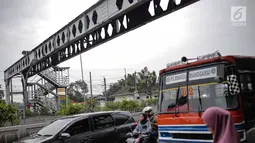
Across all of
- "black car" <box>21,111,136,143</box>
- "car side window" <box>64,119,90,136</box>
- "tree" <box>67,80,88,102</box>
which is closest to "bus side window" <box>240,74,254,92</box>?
"black car" <box>21,111,136,143</box>

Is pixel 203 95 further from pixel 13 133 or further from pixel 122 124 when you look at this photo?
pixel 13 133

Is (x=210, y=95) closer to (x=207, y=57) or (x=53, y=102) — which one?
(x=207, y=57)

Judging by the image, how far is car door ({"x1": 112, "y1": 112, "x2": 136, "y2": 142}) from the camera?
9.61m

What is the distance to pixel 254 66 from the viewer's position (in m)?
7.40

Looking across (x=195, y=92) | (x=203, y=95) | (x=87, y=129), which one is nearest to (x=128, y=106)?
(x=87, y=129)

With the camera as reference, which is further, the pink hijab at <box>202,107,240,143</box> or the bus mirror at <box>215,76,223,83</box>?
the bus mirror at <box>215,76,223,83</box>

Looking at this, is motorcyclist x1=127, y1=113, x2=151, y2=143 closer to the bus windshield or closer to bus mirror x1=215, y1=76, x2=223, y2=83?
the bus windshield

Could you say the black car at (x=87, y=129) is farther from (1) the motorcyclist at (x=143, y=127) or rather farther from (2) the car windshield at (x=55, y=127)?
(1) the motorcyclist at (x=143, y=127)

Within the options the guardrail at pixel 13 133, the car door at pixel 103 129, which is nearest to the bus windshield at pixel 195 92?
the car door at pixel 103 129

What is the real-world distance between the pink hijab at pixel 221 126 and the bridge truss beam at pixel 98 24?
27.1ft

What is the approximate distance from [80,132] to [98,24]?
669cm

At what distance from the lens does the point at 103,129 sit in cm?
923

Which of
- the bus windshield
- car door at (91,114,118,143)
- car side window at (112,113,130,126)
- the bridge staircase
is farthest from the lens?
the bridge staircase

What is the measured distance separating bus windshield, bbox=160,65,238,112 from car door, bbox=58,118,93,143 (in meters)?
2.40
